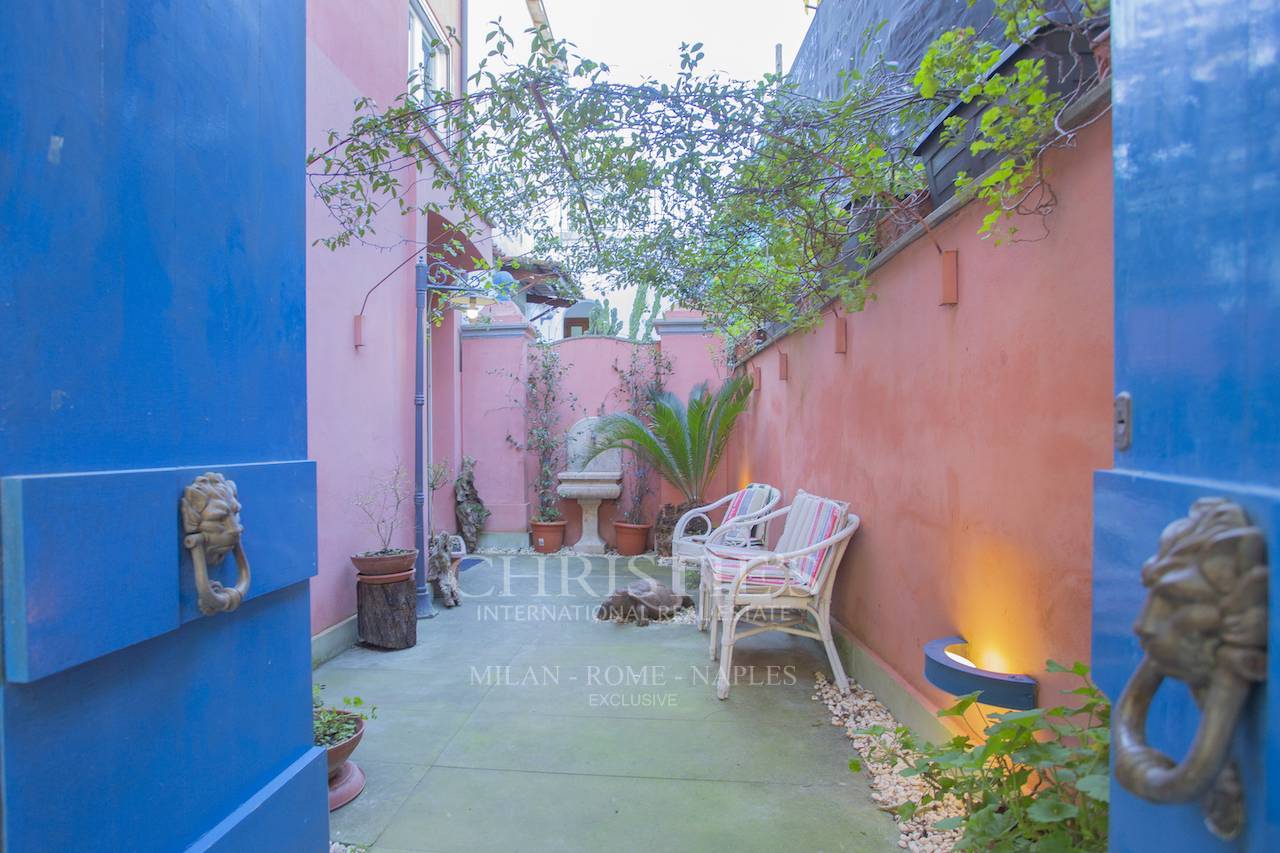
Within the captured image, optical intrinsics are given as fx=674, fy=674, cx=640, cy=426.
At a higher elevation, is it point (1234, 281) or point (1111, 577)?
point (1234, 281)

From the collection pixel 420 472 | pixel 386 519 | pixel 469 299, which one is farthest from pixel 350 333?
pixel 386 519

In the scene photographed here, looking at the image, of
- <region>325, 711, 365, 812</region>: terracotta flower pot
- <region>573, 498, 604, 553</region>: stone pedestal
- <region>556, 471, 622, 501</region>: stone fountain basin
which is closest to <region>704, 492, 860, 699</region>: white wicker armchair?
<region>325, 711, 365, 812</region>: terracotta flower pot

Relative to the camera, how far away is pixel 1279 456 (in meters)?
0.55

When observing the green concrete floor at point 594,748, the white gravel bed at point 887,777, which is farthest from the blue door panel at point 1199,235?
the green concrete floor at point 594,748

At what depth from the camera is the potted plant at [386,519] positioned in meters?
4.10

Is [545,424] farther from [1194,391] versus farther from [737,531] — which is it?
[1194,391]

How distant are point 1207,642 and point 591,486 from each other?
22.4 feet

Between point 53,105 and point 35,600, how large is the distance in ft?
2.15

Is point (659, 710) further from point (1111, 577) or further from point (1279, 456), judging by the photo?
point (1279, 456)

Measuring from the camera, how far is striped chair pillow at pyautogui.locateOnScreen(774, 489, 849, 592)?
3.47 metres

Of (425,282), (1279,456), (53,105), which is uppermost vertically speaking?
(425,282)

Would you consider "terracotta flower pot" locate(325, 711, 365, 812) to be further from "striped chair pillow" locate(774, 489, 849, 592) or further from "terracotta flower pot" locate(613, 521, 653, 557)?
"terracotta flower pot" locate(613, 521, 653, 557)

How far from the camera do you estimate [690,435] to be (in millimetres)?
6699

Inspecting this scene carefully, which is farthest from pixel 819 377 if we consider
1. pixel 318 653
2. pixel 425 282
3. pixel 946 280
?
pixel 318 653
